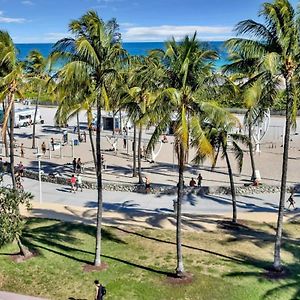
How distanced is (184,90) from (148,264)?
8.01 m

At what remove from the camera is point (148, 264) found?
66.3 feet

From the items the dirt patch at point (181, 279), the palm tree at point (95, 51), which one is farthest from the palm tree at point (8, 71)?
the dirt patch at point (181, 279)

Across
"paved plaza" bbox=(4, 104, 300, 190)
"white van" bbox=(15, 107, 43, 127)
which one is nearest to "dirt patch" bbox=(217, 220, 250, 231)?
"paved plaza" bbox=(4, 104, 300, 190)

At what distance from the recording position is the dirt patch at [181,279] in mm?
18517

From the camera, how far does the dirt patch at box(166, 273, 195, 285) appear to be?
60.8 feet

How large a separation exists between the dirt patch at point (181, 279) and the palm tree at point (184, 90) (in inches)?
203

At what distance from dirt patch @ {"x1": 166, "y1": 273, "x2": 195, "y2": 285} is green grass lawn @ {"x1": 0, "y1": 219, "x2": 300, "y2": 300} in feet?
0.57

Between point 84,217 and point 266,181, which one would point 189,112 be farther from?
point 266,181

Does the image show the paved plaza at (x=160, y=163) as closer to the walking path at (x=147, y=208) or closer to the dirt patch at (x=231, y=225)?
the walking path at (x=147, y=208)

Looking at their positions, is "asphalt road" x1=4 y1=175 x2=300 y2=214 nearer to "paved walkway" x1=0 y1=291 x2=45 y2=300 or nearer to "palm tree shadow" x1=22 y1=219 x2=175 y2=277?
"palm tree shadow" x1=22 y1=219 x2=175 y2=277

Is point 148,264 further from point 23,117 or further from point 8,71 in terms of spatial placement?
point 23,117

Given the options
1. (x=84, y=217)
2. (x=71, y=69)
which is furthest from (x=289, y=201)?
(x=71, y=69)

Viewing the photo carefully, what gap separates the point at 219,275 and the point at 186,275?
1361 mm

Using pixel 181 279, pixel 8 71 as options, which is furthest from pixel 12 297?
Result: pixel 8 71
